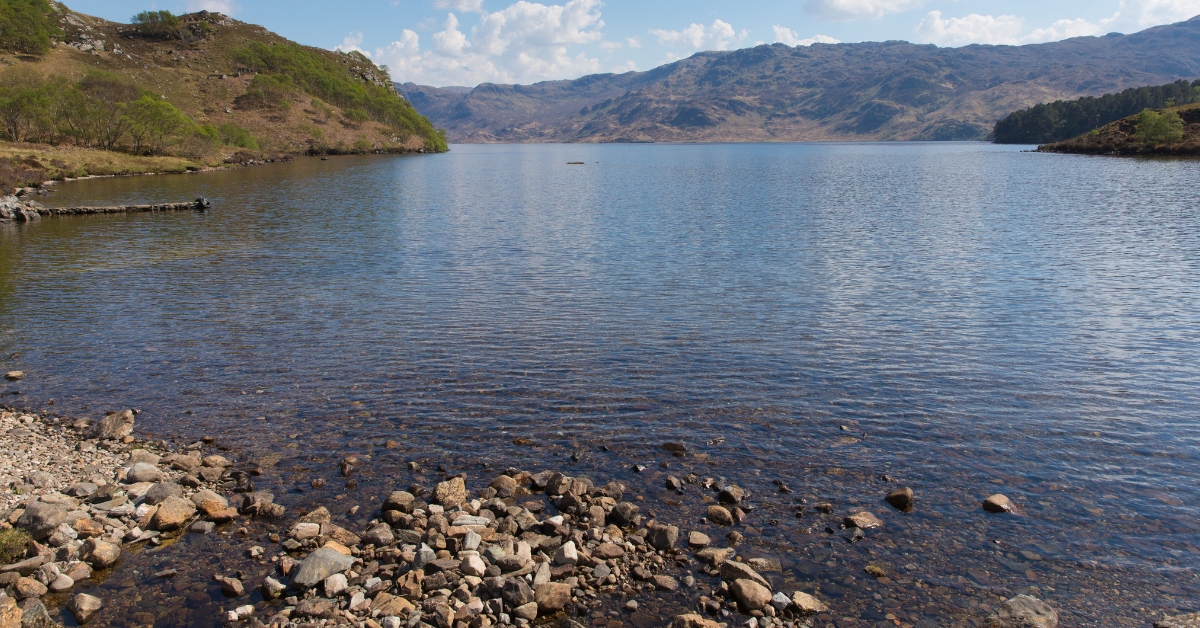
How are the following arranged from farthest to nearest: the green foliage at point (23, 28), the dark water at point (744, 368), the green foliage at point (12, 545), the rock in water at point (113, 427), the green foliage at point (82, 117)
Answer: the green foliage at point (23, 28), the green foliage at point (82, 117), the rock in water at point (113, 427), the dark water at point (744, 368), the green foliage at point (12, 545)

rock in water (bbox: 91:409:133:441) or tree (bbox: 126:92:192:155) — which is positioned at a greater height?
tree (bbox: 126:92:192:155)

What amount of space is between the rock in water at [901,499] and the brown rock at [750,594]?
484 cm

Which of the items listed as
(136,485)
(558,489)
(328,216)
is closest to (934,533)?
(558,489)

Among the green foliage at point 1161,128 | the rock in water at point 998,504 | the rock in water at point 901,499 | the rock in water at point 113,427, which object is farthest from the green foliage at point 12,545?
the green foliage at point 1161,128

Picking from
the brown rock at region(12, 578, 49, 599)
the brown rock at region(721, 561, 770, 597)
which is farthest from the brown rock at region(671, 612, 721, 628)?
the brown rock at region(12, 578, 49, 599)

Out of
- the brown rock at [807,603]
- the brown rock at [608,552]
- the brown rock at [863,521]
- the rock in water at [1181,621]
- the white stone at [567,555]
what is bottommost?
the rock in water at [1181,621]

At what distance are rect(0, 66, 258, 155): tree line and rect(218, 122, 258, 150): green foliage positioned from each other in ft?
61.9

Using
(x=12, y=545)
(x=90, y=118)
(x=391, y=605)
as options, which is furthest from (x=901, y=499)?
(x=90, y=118)

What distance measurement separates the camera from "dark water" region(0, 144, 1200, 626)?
1402cm

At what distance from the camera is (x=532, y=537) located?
1333 centimetres

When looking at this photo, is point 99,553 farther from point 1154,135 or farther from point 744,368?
point 1154,135

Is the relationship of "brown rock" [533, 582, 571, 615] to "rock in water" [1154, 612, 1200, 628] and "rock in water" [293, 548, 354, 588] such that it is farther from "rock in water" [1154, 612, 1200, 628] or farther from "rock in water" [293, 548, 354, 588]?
"rock in water" [1154, 612, 1200, 628]

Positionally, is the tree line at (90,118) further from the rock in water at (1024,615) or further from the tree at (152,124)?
the rock in water at (1024,615)

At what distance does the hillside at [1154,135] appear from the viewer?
489ft
